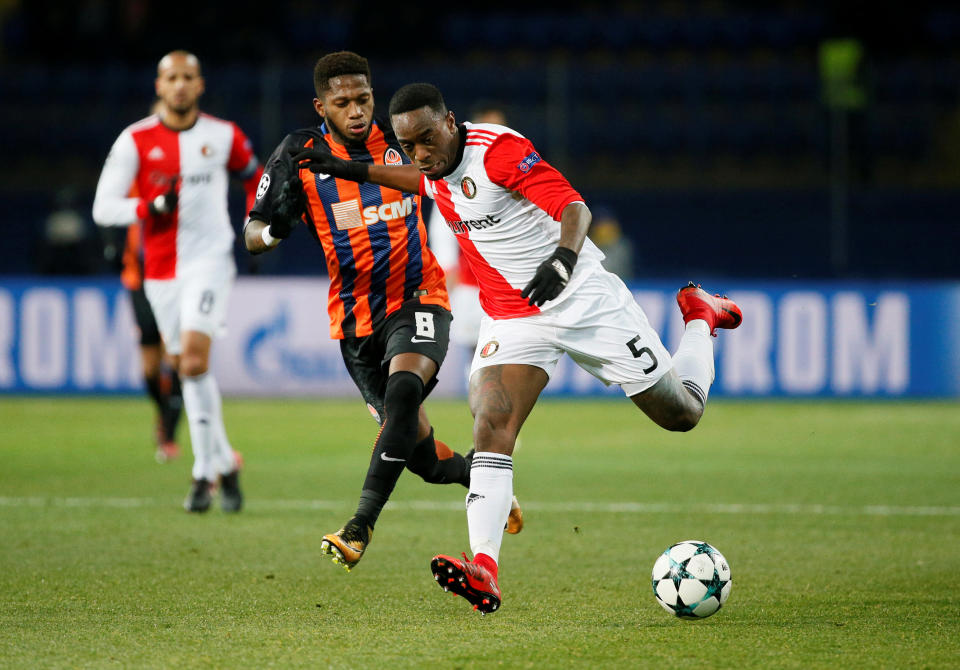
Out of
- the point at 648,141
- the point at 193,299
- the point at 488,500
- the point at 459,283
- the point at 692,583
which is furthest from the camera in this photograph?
the point at 648,141

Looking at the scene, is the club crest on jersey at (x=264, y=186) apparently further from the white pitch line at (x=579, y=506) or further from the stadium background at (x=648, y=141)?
the stadium background at (x=648, y=141)

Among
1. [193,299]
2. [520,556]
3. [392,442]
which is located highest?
[193,299]

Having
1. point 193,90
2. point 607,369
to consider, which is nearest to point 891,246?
point 193,90

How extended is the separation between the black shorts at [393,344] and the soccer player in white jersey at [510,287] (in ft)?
1.74

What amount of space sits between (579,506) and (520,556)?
1.69 metres

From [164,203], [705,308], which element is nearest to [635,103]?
[164,203]

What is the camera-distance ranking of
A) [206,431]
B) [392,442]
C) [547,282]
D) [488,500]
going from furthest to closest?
[206,431] < [392,442] < [488,500] < [547,282]

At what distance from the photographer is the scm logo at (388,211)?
614cm

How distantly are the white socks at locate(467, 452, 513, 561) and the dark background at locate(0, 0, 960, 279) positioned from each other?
1076 centimetres

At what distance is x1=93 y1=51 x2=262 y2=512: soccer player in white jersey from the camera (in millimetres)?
7785

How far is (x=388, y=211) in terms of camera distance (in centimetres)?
618

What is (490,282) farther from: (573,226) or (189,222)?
(189,222)

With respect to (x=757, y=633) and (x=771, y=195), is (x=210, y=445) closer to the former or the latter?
(x=757, y=633)

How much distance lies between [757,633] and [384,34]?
16860 mm
